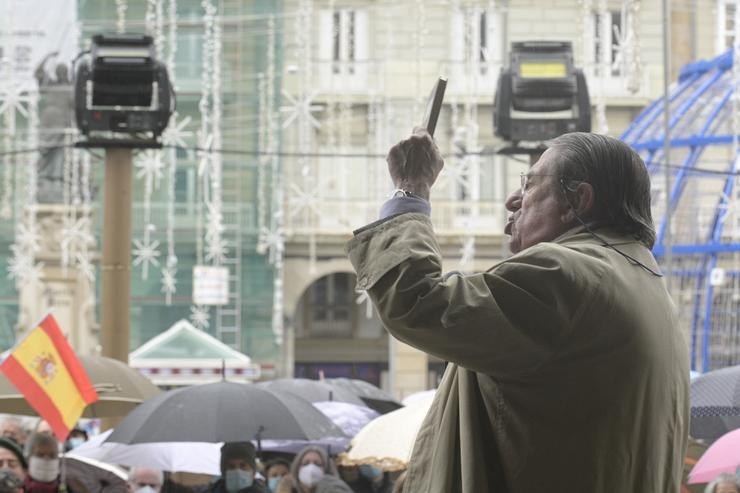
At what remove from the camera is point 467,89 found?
33.4m

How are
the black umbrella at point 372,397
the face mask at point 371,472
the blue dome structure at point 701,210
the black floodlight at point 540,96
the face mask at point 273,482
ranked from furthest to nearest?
the blue dome structure at point 701,210 → the black umbrella at point 372,397 → the black floodlight at point 540,96 → the face mask at point 371,472 → the face mask at point 273,482

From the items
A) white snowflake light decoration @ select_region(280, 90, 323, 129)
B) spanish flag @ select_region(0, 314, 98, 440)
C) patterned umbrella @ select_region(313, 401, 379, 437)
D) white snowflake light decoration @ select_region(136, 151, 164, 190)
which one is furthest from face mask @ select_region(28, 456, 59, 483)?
white snowflake light decoration @ select_region(280, 90, 323, 129)

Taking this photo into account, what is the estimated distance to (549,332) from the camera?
3098mm

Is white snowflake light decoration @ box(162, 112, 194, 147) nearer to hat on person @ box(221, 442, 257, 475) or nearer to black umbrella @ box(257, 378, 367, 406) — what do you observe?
black umbrella @ box(257, 378, 367, 406)

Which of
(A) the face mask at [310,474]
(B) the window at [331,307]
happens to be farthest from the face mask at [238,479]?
(B) the window at [331,307]

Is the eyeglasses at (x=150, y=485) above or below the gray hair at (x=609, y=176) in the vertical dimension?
below

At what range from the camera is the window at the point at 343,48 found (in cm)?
3572

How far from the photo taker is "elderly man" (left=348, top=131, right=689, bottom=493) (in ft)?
10.1

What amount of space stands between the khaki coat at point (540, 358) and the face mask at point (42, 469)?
641 cm

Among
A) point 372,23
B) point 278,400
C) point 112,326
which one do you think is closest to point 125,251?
point 112,326

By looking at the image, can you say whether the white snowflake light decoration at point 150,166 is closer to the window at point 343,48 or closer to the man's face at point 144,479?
the window at point 343,48

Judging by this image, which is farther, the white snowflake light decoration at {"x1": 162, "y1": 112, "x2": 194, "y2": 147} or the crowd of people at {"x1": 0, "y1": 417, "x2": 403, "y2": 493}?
the white snowflake light decoration at {"x1": 162, "y1": 112, "x2": 194, "y2": 147}

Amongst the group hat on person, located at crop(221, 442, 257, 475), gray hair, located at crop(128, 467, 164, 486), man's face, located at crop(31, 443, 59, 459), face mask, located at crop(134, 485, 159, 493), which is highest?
man's face, located at crop(31, 443, 59, 459)

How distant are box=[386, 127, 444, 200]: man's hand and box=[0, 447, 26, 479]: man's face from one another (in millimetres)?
5591
